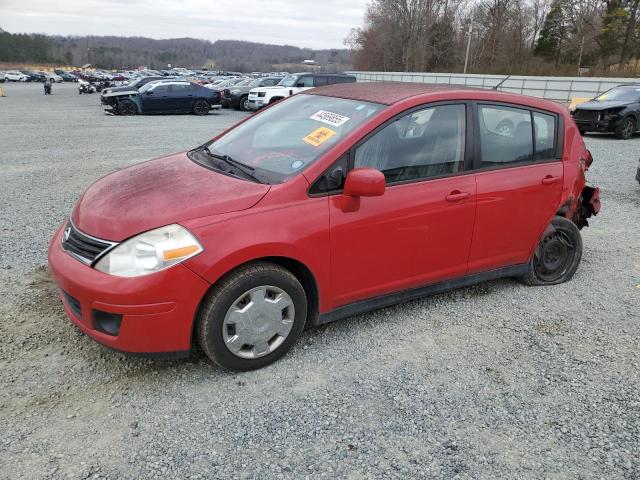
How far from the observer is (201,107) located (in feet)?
69.3

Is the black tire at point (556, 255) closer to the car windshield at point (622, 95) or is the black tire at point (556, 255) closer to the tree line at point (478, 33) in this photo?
the car windshield at point (622, 95)

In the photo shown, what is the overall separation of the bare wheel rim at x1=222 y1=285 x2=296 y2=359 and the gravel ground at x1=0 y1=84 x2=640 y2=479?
176 millimetres

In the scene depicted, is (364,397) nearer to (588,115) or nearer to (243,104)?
(588,115)

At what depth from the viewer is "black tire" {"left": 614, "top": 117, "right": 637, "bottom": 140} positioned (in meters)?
13.8

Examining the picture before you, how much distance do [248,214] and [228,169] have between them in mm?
646

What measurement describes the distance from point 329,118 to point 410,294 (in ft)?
4.48

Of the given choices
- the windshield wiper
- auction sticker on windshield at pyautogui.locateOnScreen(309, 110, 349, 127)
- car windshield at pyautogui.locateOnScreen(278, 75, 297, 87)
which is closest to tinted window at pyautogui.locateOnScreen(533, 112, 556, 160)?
auction sticker on windshield at pyautogui.locateOnScreen(309, 110, 349, 127)

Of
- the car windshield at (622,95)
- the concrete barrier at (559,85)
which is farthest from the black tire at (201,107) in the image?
the car windshield at (622,95)

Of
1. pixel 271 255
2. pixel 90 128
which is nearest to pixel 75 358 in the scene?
pixel 271 255

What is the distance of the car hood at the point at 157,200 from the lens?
2682mm

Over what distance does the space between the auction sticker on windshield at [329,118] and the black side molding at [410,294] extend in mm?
1210

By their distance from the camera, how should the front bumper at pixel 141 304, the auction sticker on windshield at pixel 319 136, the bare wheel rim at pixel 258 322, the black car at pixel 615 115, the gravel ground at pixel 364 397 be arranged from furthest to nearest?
the black car at pixel 615 115
the auction sticker on windshield at pixel 319 136
the bare wheel rim at pixel 258 322
the front bumper at pixel 141 304
the gravel ground at pixel 364 397

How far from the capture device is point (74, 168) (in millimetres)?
8844

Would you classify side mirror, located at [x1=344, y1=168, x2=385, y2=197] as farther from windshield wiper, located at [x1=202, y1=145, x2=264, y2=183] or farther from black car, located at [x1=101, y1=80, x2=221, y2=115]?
black car, located at [x1=101, y1=80, x2=221, y2=115]
